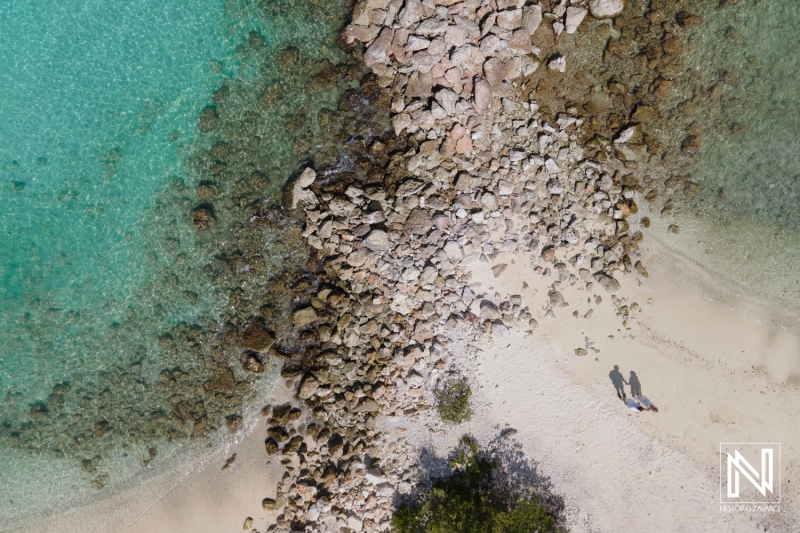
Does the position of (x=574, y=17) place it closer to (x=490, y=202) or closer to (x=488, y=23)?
(x=488, y=23)

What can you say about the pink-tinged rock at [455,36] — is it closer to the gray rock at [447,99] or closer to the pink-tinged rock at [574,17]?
the gray rock at [447,99]

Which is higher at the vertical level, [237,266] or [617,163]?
[617,163]

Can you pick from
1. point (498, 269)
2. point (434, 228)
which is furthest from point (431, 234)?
point (498, 269)

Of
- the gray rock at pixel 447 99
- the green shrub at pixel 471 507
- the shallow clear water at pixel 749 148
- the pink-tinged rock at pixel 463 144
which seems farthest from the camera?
the shallow clear water at pixel 749 148

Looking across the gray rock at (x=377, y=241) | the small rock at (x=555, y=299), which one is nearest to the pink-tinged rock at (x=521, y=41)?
the gray rock at (x=377, y=241)

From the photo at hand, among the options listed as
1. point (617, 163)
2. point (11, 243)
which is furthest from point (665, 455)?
point (11, 243)

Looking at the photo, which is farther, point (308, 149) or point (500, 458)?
point (308, 149)

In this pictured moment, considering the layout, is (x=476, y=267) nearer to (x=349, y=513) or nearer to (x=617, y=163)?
(x=617, y=163)
